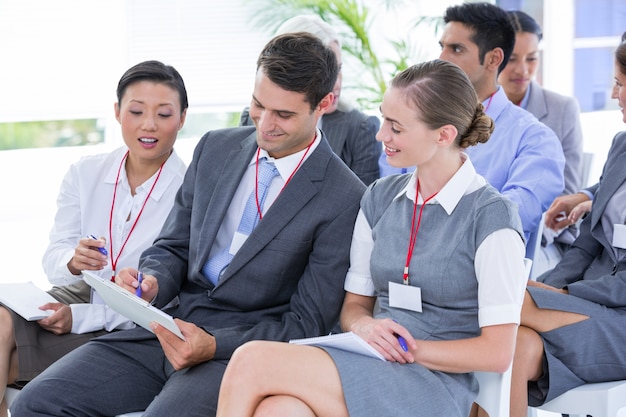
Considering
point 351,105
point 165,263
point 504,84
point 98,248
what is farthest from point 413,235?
point 504,84

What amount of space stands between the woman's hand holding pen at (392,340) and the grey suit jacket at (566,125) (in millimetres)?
2067

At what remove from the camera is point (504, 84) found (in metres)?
4.28

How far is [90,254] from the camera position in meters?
2.69

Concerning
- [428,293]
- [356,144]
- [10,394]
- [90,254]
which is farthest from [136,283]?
[356,144]

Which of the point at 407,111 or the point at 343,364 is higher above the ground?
the point at 407,111

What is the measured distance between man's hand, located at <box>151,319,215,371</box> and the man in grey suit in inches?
1.1

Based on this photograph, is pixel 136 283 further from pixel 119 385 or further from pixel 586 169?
pixel 586 169

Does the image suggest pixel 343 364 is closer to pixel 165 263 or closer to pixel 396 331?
pixel 396 331

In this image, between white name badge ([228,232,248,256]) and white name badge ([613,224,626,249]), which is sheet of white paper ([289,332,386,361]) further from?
white name badge ([613,224,626,249])

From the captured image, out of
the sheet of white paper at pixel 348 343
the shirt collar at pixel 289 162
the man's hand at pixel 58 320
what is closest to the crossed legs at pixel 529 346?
the sheet of white paper at pixel 348 343

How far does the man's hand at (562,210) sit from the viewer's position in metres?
3.34

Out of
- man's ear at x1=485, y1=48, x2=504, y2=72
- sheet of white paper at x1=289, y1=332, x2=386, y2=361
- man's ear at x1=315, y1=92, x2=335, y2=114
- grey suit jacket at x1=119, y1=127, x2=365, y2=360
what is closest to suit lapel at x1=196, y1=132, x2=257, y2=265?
grey suit jacket at x1=119, y1=127, x2=365, y2=360

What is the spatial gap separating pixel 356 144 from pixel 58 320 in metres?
1.46

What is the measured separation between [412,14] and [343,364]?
18.7 feet
